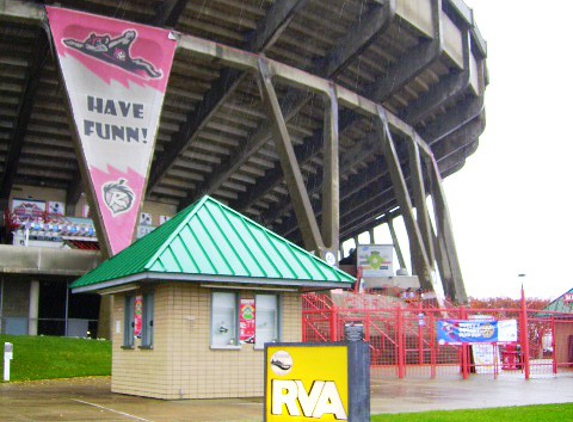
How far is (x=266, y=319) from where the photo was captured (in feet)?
53.5

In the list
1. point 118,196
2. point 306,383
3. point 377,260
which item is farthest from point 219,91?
point 306,383

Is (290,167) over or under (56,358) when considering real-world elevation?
over

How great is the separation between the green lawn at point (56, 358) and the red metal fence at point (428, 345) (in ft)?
20.7

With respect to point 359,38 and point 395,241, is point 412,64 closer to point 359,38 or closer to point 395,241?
point 359,38

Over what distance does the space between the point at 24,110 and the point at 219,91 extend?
917cm

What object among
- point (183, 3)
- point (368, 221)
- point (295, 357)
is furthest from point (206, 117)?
point (368, 221)

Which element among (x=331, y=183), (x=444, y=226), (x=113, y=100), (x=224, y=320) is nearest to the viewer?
(x=224, y=320)

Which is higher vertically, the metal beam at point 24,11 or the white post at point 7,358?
the metal beam at point 24,11

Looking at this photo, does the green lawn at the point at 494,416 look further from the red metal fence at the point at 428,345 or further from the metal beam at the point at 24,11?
the metal beam at the point at 24,11

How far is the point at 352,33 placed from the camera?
1345 inches

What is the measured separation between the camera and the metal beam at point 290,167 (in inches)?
1316

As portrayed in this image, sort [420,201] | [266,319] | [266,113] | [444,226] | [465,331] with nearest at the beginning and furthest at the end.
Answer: [266,319] < [465,331] < [266,113] < [420,201] < [444,226]

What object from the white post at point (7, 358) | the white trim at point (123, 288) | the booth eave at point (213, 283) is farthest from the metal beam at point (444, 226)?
the white trim at point (123, 288)

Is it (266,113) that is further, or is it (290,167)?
(266,113)
